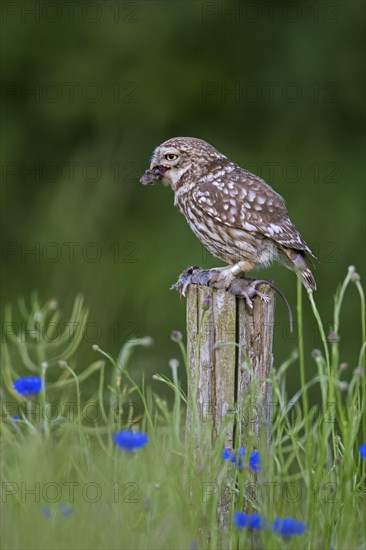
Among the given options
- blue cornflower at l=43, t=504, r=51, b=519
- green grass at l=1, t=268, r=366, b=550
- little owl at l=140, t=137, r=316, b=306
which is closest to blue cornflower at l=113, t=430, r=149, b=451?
green grass at l=1, t=268, r=366, b=550

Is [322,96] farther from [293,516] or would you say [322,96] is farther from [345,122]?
[293,516]

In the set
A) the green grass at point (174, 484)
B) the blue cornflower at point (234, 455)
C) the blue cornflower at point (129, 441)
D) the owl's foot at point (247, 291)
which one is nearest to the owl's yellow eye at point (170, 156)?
the owl's foot at point (247, 291)

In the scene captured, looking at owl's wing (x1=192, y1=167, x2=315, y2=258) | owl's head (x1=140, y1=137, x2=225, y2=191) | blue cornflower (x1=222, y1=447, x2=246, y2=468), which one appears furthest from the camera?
owl's head (x1=140, y1=137, x2=225, y2=191)

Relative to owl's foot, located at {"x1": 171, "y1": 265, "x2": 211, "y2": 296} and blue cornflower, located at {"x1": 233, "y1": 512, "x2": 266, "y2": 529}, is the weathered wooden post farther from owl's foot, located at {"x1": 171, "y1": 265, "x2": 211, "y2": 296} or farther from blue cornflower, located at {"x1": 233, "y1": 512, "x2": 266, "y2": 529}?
blue cornflower, located at {"x1": 233, "y1": 512, "x2": 266, "y2": 529}

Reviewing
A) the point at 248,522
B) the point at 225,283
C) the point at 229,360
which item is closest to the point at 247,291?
the point at 225,283

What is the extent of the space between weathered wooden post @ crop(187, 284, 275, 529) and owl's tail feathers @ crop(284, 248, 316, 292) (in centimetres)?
62

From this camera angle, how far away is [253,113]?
8.70m

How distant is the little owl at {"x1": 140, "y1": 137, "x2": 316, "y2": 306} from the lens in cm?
468

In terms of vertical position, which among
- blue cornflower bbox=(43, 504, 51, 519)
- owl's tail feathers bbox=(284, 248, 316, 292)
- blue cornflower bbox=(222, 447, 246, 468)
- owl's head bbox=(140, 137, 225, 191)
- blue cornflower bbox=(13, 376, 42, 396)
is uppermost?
owl's head bbox=(140, 137, 225, 191)

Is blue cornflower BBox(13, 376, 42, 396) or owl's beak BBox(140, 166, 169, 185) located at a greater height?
owl's beak BBox(140, 166, 169, 185)

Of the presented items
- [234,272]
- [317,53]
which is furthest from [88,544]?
[317,53]

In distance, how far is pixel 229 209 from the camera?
471 cm

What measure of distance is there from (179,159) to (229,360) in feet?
3.97

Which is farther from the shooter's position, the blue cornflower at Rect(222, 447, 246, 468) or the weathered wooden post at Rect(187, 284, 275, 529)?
the weathered wooden post at Rect(187, 284, 275, 529)
